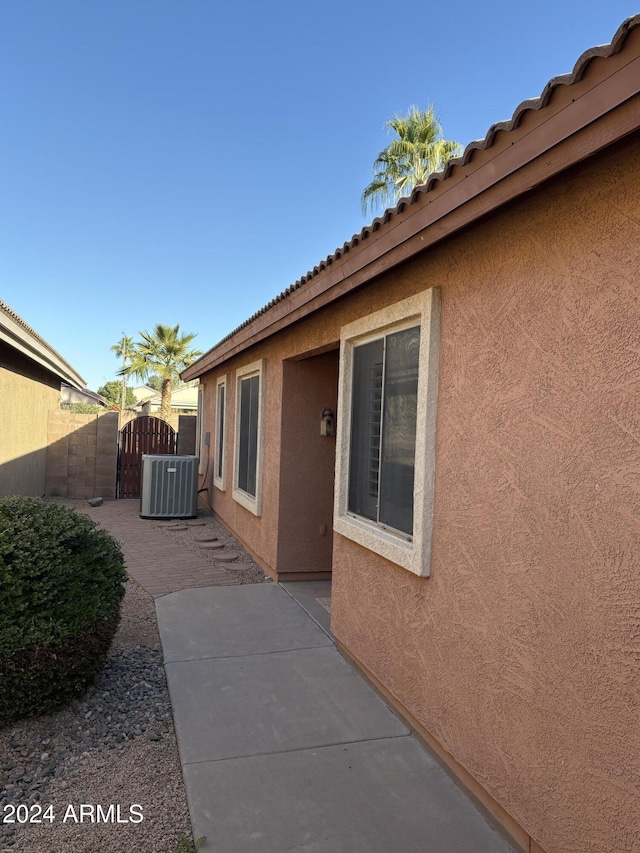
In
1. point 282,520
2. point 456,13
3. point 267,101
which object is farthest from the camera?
point 267,101

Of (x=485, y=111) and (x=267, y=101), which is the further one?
(x=267, y=101)

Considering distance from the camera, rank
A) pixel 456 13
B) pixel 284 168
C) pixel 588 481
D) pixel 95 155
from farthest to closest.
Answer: pixel 284 168 → pixel 95 155 → pixel 456 13 → pixel 588 481

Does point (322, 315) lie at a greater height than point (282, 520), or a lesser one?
greater

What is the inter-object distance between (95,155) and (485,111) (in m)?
12.2

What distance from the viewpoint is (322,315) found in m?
5.92

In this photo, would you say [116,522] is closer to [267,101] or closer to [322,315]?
[322,315]

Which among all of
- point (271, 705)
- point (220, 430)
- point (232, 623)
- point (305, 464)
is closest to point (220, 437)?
point (220, 430)

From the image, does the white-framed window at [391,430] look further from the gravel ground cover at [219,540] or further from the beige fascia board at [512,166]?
the gravel ground cover at [219,540]

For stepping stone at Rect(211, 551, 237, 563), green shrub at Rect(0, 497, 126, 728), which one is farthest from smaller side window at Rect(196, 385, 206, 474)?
green shrub at Rect(0, 497, 126, 728)

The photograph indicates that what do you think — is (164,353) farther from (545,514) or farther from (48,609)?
(545,514)

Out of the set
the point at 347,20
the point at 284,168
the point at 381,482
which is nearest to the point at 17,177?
the point at 284,168

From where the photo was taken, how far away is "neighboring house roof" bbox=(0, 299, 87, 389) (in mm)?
8125

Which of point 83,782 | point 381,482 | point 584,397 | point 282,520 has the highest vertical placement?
point 584,397

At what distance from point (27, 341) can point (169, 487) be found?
152 inches
